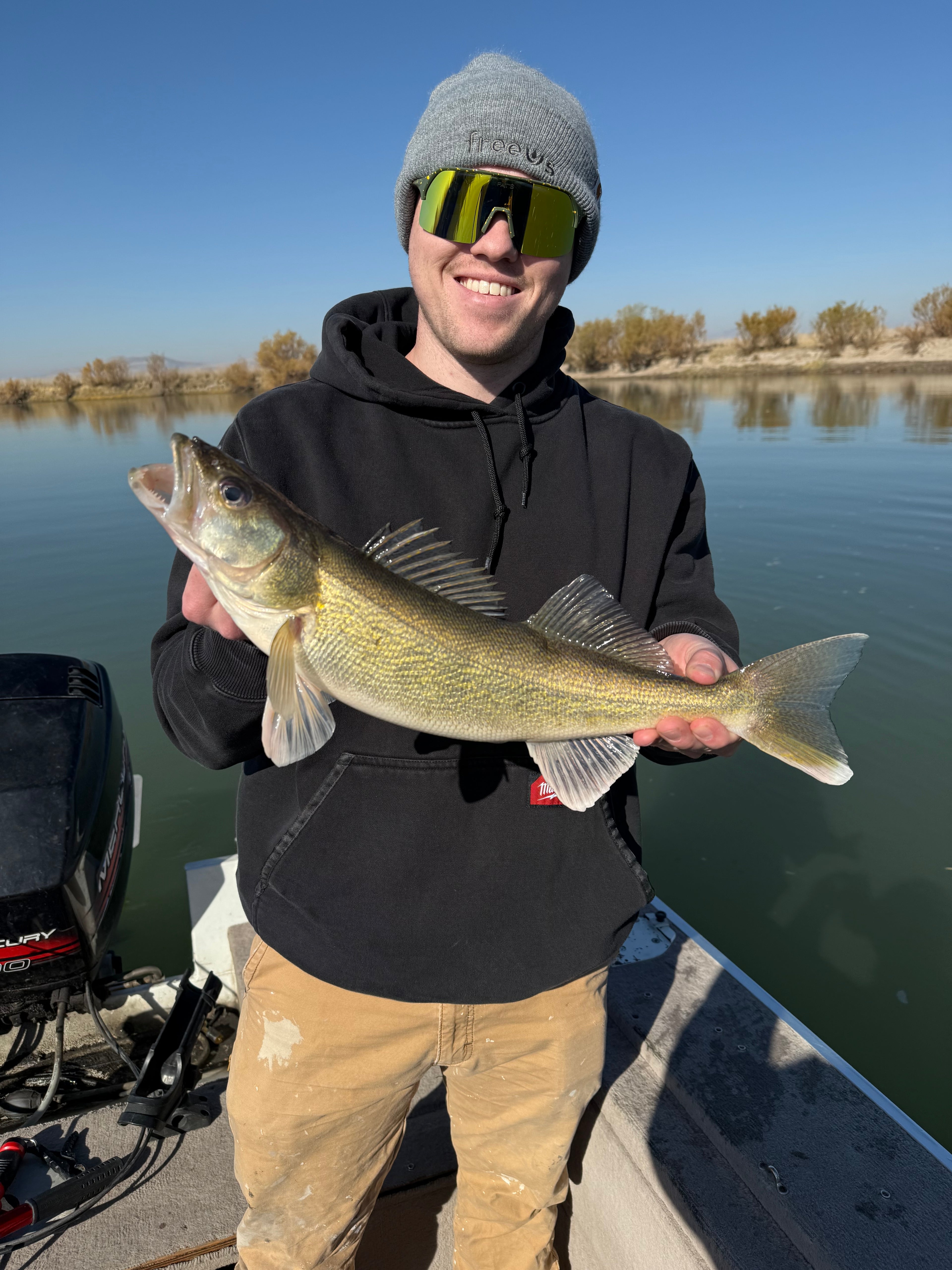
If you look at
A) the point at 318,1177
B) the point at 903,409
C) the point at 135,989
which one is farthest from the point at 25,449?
the point at 903,409

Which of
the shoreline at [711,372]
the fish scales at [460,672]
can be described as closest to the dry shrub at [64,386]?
the shoreline at [711,372]

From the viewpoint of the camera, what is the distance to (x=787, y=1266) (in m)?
2.03

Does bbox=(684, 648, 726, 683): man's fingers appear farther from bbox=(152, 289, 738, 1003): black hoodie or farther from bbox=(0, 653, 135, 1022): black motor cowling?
bbox=(0, 653, 135, 1022): black motor cowling

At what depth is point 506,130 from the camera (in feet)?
8.06

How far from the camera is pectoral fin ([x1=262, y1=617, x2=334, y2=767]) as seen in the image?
1.95 metres

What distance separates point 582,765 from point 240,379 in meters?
67.2

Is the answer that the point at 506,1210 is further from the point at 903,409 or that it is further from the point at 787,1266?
the point at 903,409

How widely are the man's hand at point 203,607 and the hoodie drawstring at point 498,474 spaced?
86 centimetres

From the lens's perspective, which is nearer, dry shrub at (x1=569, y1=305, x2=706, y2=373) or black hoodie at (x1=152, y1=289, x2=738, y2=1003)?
black hoodie at (x1=152, y1=289, x2=738, y2=1003)

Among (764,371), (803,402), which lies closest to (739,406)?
(803,402)

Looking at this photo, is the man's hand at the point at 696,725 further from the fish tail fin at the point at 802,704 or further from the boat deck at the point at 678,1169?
the boat deck at the point at 678,1169

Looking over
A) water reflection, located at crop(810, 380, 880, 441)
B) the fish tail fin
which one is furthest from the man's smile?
water reflection, located at crop(810, 380, 880, 441)

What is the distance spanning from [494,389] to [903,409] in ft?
109

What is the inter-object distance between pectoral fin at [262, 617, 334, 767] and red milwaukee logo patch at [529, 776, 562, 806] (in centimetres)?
72
